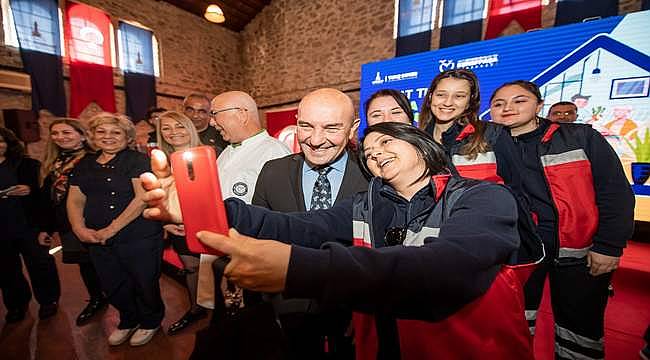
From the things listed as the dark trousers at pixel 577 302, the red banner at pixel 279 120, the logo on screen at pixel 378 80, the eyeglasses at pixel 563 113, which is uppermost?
the logo on screen at pixel 378 80

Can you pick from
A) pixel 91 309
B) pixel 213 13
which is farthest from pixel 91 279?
pixel 213 13

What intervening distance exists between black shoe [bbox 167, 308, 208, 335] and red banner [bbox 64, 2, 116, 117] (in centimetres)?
723

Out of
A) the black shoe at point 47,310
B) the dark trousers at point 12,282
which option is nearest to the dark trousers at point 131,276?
the black shoe at point 47,310

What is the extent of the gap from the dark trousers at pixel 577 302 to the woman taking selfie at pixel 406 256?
1120 mm

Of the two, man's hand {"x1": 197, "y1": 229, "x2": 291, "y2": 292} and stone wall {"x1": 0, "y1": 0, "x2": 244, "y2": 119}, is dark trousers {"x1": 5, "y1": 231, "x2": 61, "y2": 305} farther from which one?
stone wall {"x1": 0, "y1": 0, "x2": 244, "y2": 119}

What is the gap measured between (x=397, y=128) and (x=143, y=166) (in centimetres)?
222

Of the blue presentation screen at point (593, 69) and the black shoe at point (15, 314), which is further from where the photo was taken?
the blue presentation screen at point (593, 69)

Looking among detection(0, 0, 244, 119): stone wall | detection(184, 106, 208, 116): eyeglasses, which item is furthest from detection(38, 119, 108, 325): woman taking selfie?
detection(0, 0, 244, 119): stone wall

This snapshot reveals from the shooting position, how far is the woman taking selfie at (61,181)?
8.58 feet

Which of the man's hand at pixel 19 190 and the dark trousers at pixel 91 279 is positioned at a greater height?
the man's hand at pixel 19 190

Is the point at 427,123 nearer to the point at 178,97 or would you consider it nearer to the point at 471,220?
the point at 471,220

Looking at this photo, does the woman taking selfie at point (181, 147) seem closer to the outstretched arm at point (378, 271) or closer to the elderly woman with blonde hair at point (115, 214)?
the elderly woman with blonde hair at point (115, 214)

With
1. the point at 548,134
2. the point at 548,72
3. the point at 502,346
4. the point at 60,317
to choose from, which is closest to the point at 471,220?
the point at 502,346

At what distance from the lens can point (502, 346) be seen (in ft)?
2.87
